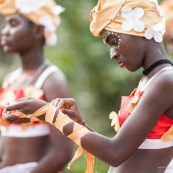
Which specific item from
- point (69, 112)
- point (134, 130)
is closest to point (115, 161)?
point (134, 130)

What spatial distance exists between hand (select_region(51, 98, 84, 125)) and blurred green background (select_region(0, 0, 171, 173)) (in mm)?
3881

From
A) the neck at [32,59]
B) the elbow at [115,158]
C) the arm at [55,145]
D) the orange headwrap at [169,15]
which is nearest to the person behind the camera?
the elbow at [115,158]

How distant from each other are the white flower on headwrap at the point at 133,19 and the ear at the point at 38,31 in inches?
77.0

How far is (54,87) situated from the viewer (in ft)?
18.3

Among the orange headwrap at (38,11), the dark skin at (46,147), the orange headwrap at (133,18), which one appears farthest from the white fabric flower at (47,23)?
the orange headwrap at (133,18)

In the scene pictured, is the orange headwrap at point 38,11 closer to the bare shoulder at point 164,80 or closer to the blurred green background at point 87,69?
the blurred green background at point 87,69

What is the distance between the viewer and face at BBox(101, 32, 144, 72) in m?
4.08

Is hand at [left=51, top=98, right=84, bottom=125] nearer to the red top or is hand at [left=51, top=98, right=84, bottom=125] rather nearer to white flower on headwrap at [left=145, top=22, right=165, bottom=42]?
the red top

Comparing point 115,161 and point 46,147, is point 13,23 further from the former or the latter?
point 115,161

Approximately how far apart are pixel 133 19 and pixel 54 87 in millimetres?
1565

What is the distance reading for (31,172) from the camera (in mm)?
5527

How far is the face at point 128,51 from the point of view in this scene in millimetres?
4078

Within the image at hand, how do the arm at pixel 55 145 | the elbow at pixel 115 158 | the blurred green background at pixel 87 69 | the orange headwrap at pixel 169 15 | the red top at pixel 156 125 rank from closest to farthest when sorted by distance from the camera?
1. the elbow at pixel 115 158
2. the red top at pixel 156 125
3. the arm at pixel 55 145
4. the orange headwrap at pixel 169 15
5. the blurred green background at pixel 87 69

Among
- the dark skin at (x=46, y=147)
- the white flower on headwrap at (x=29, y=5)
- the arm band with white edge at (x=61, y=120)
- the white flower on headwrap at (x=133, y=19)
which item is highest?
the white flower on headwrap at (x=133, y=19)
